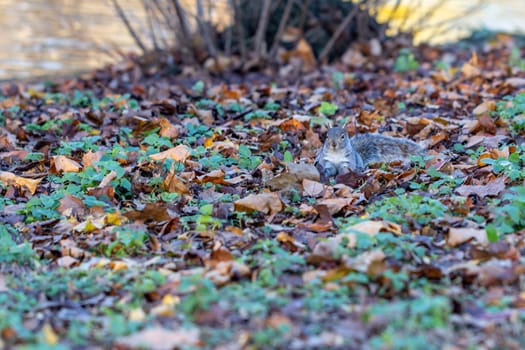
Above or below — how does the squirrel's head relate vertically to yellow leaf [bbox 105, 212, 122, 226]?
above

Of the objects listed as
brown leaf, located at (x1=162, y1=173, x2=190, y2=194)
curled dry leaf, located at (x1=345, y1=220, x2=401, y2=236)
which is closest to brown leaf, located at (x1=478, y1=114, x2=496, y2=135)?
curled dry leaf, located at (x1=345, y1=220, x2=401, y2=236)

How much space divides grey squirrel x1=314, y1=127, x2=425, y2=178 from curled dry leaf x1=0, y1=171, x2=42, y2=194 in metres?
1.81

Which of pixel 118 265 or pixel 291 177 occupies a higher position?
pixel 291 177

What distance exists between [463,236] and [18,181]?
9.27 feet

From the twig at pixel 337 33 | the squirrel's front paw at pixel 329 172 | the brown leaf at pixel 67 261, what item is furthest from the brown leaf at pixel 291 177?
the twig at pixel 337 33

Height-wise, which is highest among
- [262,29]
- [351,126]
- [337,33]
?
[262,29]

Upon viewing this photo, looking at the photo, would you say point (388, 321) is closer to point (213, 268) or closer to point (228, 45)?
point (213, 268)

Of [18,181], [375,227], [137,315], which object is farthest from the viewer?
[18,181]

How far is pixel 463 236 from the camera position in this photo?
12.9ft

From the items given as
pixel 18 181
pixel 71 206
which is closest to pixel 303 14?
pixel 18 181

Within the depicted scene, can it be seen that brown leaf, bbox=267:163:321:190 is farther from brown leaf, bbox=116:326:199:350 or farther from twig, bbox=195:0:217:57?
twig, bbox=195:0:217:57

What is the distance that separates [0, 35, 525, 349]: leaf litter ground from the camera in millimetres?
3139

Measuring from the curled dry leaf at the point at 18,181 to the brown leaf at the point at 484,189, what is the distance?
2.56 m

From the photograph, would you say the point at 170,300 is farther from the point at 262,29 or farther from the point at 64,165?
the point at 262,29
